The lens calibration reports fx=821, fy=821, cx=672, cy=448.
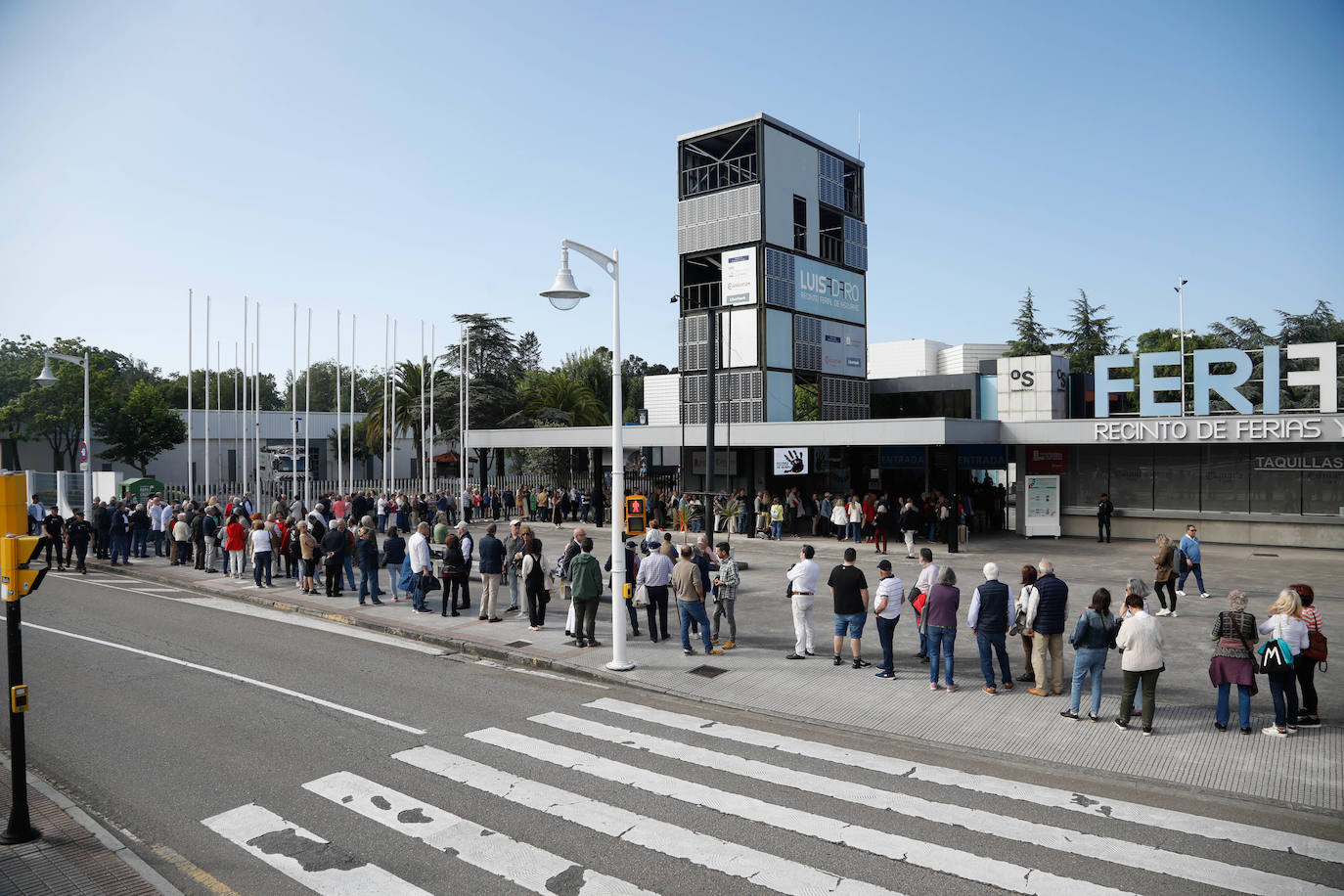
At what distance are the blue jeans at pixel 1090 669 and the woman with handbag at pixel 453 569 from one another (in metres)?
A: 10.8

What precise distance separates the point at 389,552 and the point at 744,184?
72.6 feet

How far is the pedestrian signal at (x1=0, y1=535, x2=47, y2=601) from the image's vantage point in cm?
672

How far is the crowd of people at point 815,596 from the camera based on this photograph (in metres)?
9.03

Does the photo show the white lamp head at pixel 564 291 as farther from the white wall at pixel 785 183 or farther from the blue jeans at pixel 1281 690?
the white wall at pixel 785 183

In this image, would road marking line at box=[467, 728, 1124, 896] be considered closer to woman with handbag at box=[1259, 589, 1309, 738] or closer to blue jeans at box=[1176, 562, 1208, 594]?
woman with handbag at box=[1259, 589, 1309, 738]

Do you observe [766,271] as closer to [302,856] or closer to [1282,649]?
[1282,649]

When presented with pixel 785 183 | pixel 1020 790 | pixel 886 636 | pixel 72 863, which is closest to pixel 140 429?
pixel 785 183

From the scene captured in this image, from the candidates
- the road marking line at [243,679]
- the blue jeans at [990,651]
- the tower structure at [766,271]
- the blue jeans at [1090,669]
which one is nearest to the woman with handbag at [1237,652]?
the blue jeans at [1090,669]

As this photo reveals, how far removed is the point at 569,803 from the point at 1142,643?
20.8ft

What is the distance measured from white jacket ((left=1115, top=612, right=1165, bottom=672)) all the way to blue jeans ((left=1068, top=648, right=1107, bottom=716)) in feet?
1.59

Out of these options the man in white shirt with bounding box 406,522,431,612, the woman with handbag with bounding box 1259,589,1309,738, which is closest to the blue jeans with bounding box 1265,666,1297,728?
the woman with handbag with bounding box 1259,589,1309,738

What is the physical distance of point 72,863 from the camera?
629cm

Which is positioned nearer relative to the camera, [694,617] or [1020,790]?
[1020,790]

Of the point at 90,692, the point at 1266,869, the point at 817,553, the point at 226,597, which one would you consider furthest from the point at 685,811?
the point at 817,553
